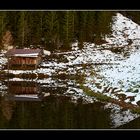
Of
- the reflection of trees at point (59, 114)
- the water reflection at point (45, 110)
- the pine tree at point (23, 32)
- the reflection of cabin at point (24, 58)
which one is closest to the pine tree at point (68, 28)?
the reflection of cabin at point (24, 58)

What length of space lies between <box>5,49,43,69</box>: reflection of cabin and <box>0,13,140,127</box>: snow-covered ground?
0.29ft

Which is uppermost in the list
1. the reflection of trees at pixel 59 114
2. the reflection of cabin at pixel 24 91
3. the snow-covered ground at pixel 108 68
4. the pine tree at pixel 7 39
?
the pine tree at pixel 7 39

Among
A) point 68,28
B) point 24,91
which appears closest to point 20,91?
point 24,91

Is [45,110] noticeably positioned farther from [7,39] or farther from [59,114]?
[7,39]

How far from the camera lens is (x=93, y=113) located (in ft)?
43.0

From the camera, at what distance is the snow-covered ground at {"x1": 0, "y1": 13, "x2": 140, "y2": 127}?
1316 cm

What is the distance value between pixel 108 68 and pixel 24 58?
1.31m

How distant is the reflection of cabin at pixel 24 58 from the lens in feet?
43.3

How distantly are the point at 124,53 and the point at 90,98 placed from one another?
2.94ft

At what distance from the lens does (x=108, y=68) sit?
43.4 feet

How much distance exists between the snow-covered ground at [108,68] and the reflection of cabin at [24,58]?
0.29 feet

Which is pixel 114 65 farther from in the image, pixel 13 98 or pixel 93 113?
pixel 13 98

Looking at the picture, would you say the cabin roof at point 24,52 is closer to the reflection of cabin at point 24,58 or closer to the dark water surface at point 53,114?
the reflection of cabin at point 24,58

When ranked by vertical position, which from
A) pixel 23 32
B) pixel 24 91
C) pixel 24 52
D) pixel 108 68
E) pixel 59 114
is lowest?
pixel 59 114
